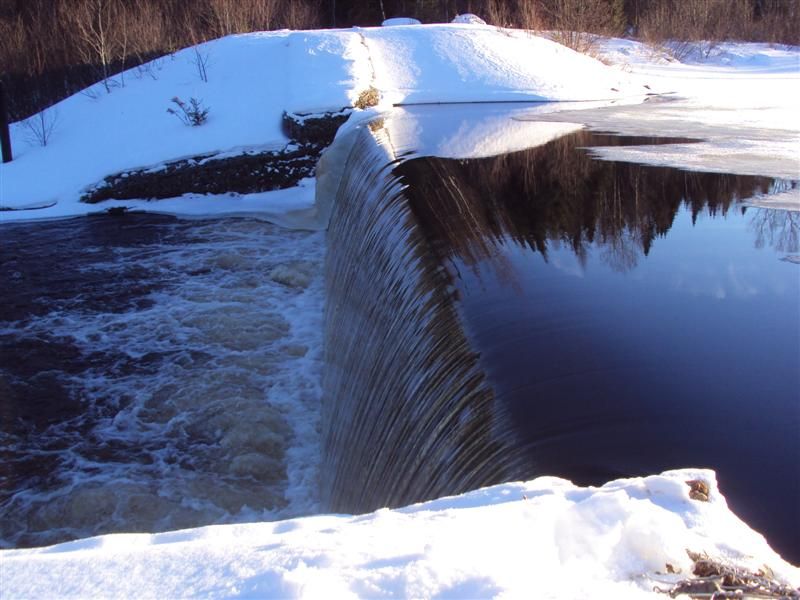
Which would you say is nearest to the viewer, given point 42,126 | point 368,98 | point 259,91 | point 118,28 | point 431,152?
point 431,152

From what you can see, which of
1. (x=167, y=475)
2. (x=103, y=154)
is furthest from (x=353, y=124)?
(x=167, y=475)

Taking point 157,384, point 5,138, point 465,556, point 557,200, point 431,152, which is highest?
point 5,138

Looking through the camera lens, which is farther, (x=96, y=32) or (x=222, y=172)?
(x=96, y=32)

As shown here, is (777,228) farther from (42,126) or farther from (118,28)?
(118,28)

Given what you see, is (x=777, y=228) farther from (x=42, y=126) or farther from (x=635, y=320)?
(x=42, y=126)

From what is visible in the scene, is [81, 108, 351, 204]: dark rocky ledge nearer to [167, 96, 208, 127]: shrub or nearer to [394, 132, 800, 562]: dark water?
[167, 96, 208, 127]: shrub

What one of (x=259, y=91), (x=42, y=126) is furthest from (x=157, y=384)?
(x=42, y=126)

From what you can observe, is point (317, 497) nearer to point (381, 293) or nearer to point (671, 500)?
point (381, 293)

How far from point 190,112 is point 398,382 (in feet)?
33.2

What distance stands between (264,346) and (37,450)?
2038 mm

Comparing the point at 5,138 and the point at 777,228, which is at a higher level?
the point at 5,138

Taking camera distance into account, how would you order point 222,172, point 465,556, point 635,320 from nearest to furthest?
point 465,556
point 635,320
point 222,172

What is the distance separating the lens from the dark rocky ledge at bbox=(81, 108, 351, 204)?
11.8 metres

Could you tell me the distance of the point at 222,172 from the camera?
38.8ft
